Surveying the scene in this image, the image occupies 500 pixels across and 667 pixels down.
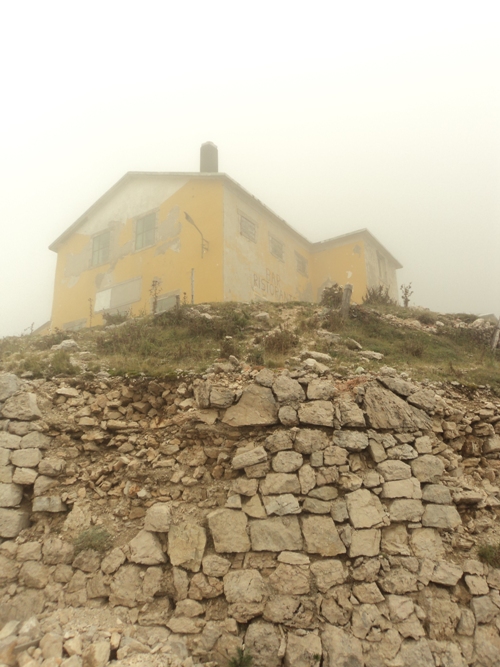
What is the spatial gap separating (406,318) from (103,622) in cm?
985

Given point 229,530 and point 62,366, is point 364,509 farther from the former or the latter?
point 62,366

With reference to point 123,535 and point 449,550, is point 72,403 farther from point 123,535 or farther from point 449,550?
point 449,550

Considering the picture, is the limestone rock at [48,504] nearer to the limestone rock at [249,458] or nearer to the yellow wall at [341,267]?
the limestone rock at [249,458]

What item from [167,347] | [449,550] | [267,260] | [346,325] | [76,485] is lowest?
[449,550]

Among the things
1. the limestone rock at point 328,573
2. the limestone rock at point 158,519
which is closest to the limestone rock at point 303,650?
the limestone rock at point 328,573

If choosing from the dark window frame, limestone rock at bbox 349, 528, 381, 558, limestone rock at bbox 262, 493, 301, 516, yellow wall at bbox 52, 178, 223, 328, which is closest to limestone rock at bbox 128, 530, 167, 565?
limestone rock at bbox 262, 493, 301, 516

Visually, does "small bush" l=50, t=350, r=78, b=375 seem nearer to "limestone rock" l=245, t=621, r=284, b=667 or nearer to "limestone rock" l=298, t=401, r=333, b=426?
"limestone rock" l=298, t=401, r=333, b=426

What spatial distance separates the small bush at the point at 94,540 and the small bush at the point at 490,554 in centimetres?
501

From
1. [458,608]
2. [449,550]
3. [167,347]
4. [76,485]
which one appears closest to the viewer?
[458,608]

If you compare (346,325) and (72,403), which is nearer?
(72,403)

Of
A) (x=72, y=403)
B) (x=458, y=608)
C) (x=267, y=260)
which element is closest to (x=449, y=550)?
(x=458, y=608)

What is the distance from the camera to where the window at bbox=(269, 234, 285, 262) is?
1862 cm

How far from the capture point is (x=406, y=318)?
467 inches

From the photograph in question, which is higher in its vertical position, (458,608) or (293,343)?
(293,343)
